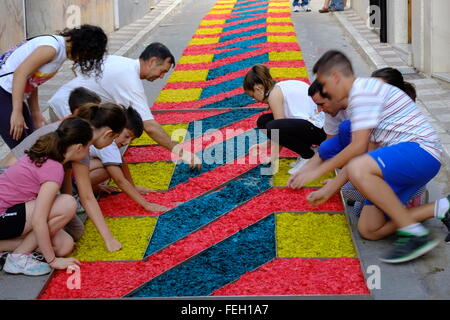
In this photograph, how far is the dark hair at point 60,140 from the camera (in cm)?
384

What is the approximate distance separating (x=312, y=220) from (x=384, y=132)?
738mm

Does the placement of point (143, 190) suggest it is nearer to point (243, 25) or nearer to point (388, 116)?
point (388, 116)

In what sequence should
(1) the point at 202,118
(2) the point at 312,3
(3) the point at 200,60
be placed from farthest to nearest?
(2) the point at 312,3 → (3) the point at 200,60 → (1) the point at 202,118

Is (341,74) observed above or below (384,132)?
above

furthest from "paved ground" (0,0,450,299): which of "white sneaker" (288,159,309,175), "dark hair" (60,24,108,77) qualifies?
"dark hair" (60,24,108,77)

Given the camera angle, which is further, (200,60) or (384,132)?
(200,60)

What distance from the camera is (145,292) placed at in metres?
3.63

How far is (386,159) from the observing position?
151 inches

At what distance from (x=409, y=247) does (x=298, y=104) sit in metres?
1.80

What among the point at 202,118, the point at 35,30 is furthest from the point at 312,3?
the point at 202,118

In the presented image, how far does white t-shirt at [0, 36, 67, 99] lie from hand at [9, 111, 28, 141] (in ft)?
0.87

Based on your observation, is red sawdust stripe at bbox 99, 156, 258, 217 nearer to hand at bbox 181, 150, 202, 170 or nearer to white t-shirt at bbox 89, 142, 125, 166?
hand at bbox 181, 150, 202, 170

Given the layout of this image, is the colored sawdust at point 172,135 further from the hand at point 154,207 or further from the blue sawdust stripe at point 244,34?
the blue sawdust stripe at point 244,34

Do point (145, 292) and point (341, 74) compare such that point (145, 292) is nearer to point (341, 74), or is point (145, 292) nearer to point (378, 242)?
point (378, 242)
